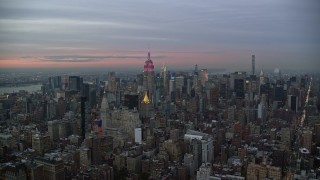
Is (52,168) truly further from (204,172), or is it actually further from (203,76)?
(203,76)

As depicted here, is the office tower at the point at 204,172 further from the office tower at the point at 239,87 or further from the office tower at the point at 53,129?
the office tower at the point at 53,129

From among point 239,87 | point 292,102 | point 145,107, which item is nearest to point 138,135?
point 145,107

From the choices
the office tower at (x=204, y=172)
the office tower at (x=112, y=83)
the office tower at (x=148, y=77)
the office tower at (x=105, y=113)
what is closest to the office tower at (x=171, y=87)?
the office tower at (x=148, y=77)

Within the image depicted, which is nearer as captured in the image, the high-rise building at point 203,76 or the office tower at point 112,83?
the office tower at point 112,83

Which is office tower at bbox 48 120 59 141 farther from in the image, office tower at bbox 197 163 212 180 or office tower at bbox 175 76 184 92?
office tower at bbox 197 163 212 180

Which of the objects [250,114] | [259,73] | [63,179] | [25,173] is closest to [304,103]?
[259,73]

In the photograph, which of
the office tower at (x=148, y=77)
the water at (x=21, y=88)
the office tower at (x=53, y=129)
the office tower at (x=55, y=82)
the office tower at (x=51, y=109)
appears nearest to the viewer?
the water at (x=21, y=88)

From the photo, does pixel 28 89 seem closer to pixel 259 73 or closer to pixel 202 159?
pixel 202 159
